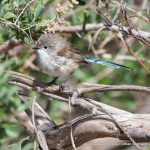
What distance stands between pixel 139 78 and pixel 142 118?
2516mm

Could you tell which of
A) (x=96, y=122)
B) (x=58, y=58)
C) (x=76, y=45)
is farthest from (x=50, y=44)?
(x=96, y=122)

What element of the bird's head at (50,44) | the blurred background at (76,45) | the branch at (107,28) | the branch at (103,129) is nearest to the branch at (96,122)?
the branch at (103,129)

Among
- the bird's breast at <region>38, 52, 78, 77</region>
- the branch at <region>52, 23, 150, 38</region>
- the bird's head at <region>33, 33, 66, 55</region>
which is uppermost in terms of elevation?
the branch at <region>52, 23, 150, 38</region>

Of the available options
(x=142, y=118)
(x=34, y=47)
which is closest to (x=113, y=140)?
(x=142, y=118)

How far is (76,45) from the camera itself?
5586 mm

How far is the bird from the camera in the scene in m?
4.75

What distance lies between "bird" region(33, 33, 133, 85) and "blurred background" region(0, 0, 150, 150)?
13cm

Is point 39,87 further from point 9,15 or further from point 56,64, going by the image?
point 56,64

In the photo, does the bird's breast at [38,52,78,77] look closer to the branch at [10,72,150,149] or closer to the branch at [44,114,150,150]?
the branch at [10,72,150,149]

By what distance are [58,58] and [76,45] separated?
2.23 ft

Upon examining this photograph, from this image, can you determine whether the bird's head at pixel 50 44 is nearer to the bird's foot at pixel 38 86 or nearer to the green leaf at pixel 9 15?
the bird's foot at pixel 38 86

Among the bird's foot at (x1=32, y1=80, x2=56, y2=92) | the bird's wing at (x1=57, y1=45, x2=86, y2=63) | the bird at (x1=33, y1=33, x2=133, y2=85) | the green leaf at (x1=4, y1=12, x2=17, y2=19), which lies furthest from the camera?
the bird's wing at (x1=57, y1=45, x2=86, y2=63)

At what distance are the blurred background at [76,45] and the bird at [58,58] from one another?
0.13m

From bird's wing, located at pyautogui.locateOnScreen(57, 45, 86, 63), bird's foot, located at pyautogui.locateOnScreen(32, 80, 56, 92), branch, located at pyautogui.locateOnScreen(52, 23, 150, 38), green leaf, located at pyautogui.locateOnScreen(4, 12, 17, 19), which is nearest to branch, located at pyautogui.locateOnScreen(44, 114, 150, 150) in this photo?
bird's foot, located at pyautogui.locateOnScreen(32, 80, 56, 92)
